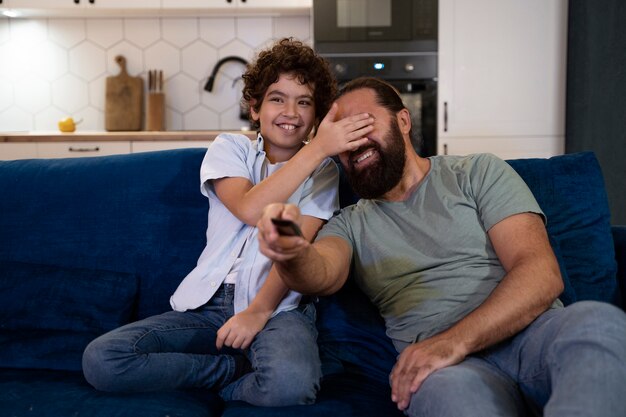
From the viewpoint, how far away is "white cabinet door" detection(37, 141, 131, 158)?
357cm

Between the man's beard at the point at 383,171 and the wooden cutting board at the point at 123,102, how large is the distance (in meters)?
2.75

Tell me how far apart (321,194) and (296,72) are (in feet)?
1.29

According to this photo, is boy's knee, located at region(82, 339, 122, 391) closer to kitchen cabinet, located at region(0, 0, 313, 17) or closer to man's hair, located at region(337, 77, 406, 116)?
man's hair, located at region(337, 77, 406, 116)

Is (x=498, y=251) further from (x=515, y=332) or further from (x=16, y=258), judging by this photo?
(x=16, y=258)

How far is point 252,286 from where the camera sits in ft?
5.40

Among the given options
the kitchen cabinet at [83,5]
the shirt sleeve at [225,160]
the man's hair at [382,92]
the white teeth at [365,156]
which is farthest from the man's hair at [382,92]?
the kitchen cabinet at [83,5]

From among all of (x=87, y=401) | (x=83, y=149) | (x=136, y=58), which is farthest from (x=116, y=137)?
(x=87, y=401)

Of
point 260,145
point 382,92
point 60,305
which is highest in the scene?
point 382,92

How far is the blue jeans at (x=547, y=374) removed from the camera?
3.30ft

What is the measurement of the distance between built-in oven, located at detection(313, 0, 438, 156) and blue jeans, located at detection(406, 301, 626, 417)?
2384 millimetres

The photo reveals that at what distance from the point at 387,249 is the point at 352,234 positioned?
0.11m

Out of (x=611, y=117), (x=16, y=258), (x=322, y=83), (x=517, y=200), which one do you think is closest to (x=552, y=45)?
(x=611, y=117)

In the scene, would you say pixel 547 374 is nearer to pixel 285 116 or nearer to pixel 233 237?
pixel 233 237

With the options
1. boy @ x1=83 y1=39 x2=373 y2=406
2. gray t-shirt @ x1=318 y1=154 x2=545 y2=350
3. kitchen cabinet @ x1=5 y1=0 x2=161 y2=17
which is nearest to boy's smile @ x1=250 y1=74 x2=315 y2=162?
boy @ x1=83 y1=39 x2=373 y2=406
